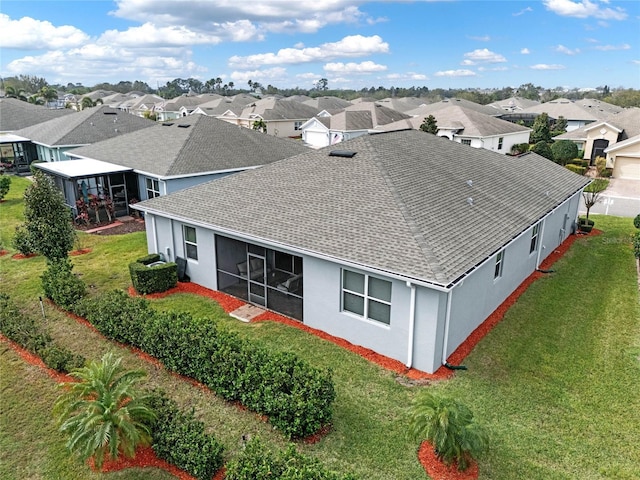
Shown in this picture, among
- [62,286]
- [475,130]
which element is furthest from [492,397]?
[475,130]

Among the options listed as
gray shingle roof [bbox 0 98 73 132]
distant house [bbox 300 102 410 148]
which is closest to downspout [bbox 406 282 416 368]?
distant house [bbox 300 102 410 148]

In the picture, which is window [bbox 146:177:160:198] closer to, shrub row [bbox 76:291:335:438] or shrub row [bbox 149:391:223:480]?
shrub row [bbox 76:291:335:438]

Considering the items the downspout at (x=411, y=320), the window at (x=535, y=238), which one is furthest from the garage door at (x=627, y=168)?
the downspout at (x=411, y=320)

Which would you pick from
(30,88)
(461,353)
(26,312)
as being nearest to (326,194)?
(461,353)

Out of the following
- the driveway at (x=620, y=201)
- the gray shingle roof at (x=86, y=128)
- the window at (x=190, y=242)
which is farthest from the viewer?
the gray shingle roof at (x=86, y=128)

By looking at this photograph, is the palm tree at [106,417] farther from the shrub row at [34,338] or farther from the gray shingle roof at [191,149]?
the gray shingle roof at [191,149]

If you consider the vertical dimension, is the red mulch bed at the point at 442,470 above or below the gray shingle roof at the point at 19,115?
below
